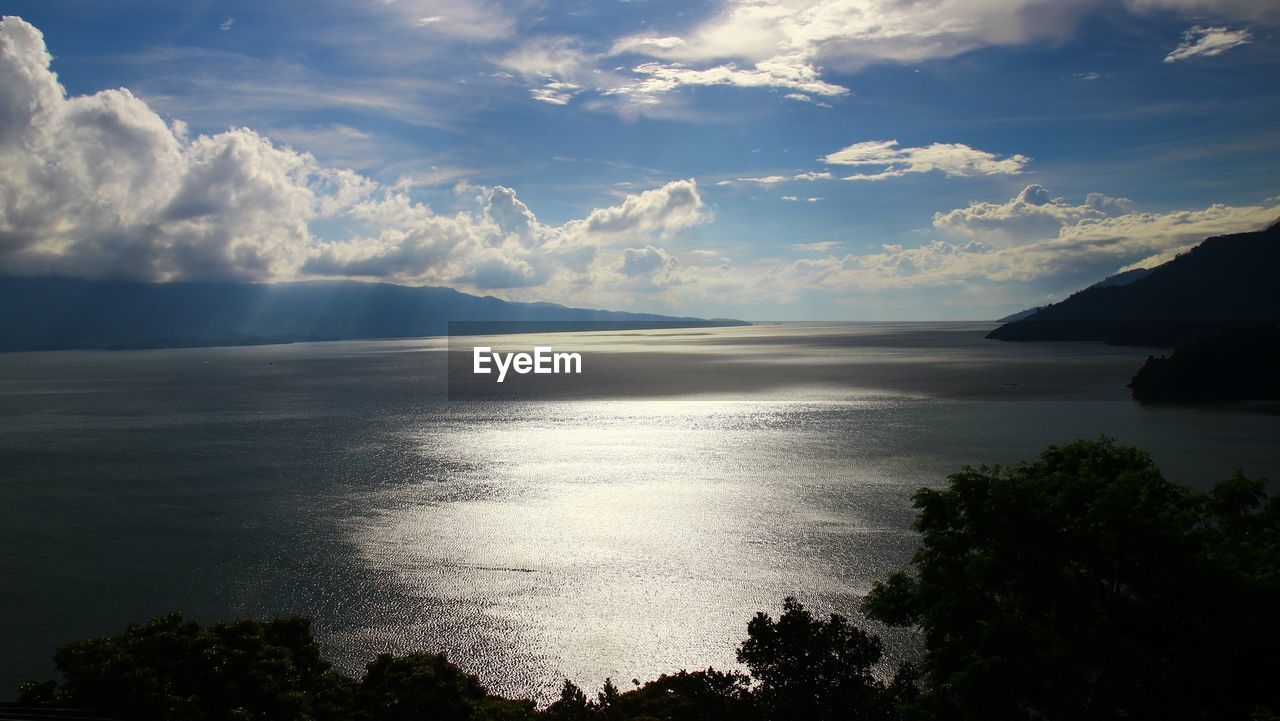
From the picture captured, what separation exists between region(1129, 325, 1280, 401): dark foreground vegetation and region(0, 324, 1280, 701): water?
25.0 feet

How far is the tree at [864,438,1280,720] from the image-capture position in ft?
49.3

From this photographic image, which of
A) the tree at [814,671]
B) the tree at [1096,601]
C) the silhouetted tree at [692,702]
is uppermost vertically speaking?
the tree at [1096,601]

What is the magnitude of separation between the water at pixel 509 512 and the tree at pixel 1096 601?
52.6ft

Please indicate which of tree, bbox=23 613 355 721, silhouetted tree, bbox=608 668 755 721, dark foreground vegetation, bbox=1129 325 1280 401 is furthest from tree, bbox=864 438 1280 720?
dark foreground vegetation, bbox=1129 325 1280 401

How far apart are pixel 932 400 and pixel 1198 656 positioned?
362ft

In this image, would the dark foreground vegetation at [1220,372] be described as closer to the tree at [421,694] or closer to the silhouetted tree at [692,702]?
the silhouetted tree at [692,702]

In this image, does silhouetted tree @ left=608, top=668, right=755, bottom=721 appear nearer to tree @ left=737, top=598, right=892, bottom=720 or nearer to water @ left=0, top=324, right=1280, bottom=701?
tree @ left=737, top=598, right=892, bottom=720

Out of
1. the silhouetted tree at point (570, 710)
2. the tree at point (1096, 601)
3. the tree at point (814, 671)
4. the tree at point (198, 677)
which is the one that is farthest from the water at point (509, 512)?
the tree at point (1096, 601)

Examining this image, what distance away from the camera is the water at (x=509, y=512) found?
35438 mm

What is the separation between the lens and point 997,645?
51.3ft

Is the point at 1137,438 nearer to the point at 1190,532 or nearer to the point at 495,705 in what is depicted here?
the point at 1190,532

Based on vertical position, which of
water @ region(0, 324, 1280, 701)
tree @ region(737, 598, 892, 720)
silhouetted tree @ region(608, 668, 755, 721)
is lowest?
water @ region(0, 324, 1280, 701)

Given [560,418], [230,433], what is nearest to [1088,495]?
[560,418]

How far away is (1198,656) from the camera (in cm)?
1502
